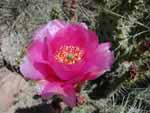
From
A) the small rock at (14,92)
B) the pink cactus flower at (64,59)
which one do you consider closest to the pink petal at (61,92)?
the pink cactus flower at (64,59)

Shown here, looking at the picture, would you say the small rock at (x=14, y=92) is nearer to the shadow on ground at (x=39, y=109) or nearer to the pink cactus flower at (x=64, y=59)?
the shadow on ground at (x=39, y=109)

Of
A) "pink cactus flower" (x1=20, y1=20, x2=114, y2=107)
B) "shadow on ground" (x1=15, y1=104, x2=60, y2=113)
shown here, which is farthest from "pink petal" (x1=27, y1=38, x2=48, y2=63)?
"shadow on ground" (x1=15, y1=104, x2=60, y2=113)

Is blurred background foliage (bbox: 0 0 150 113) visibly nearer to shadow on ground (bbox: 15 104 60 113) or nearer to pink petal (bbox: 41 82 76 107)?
shadow on ground (bbox: 15 104 60 113)

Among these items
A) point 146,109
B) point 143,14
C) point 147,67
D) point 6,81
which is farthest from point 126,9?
point 6,81

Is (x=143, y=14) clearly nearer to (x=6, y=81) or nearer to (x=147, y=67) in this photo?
(x=147, y=67)

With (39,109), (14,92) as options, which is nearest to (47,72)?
(39,109)
